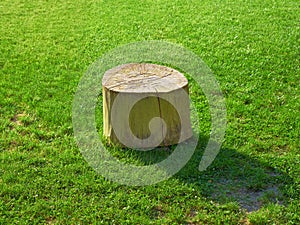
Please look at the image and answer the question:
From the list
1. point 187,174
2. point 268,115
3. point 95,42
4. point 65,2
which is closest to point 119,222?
point 187,174

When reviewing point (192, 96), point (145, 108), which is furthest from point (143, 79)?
point (192, 96)

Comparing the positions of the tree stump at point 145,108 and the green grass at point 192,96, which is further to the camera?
the tree stump at point 145,108

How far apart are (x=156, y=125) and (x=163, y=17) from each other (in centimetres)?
512

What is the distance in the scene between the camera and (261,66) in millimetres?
8086

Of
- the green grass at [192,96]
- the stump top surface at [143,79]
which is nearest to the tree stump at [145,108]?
the stump top surface at [143,79]

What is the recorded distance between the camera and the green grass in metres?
4.94

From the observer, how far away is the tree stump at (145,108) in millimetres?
5488

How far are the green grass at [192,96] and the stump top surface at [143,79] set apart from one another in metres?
0.75

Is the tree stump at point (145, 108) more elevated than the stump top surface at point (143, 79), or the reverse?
the stump top surface at point (143, 79)

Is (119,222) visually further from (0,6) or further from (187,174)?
(0,6)

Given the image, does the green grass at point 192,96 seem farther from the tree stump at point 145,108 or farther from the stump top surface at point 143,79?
the stump top surface at point 143,79

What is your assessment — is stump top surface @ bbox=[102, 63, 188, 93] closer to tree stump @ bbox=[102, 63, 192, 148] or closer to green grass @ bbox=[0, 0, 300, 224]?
tree stump @ bbox=[102, 63, 192, 148]

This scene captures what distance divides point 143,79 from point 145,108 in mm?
415

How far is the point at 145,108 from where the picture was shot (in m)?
5.51
